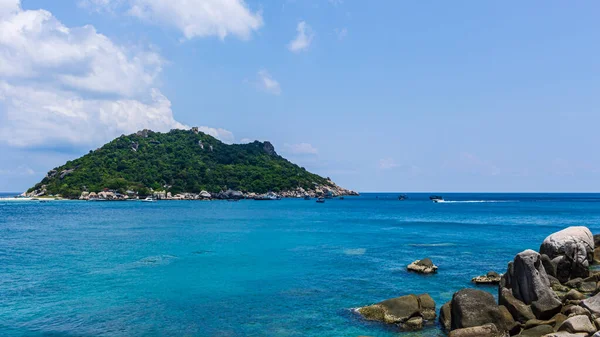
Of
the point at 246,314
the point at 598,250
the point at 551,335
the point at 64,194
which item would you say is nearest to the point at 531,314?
the point at 551,335

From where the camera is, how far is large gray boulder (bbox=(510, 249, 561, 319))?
76.9ft

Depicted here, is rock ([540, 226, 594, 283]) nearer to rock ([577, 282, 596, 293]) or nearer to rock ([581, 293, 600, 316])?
rock ([577, 282, 596, 293])

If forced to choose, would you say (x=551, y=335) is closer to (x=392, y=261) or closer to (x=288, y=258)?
(x=392, y=261)

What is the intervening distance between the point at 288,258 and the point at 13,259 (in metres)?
31.1

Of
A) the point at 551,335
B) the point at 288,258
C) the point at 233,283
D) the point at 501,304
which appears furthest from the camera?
the point at 288,258

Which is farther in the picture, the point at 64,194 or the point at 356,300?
the point at 64,194

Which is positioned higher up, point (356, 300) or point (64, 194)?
point (64, 194)

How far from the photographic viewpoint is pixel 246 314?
90.4 feet

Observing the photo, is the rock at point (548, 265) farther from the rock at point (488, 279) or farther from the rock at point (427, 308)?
the rock at point (427, 308)

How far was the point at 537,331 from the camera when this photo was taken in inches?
824

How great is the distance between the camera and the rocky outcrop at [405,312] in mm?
24625

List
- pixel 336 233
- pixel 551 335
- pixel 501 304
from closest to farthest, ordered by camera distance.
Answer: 1. pixel 551 335
2. pixel 501 304
3. pixel 336 233

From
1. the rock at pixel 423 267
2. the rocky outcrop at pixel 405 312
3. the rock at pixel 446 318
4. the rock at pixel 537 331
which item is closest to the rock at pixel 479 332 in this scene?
the rock at pixel 537 331

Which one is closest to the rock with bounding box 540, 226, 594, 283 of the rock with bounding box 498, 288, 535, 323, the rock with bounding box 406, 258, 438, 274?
the rock with bounding box 406, 258, 438, 274
